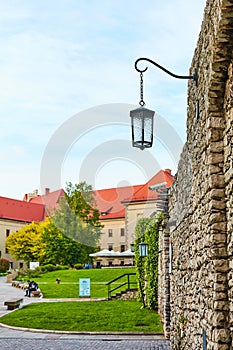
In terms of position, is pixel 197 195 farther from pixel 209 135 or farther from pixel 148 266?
pixel 148 266

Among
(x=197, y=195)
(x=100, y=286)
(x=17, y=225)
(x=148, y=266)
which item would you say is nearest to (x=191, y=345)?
(x=197, y=195)

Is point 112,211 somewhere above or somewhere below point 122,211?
above

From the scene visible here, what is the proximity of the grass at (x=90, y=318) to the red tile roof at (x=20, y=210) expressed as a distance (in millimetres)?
60494

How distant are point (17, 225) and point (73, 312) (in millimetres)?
63916

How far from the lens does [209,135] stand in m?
5.36

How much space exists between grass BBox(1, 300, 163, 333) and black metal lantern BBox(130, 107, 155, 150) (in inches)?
321

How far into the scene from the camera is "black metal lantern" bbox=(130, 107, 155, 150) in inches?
308

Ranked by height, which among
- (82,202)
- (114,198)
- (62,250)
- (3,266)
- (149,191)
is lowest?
(3,266)

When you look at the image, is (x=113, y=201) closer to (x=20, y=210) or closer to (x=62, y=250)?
(x=20, y=210)

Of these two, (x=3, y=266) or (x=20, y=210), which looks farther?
(x=20, y=210)

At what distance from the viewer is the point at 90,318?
17984mm

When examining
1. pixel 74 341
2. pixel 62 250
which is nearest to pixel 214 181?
pixel 74 341

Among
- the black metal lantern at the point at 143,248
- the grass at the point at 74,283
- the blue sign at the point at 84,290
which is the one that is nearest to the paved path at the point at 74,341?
the black metal lantern at the point at 143,248

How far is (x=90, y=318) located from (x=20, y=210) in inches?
2710
